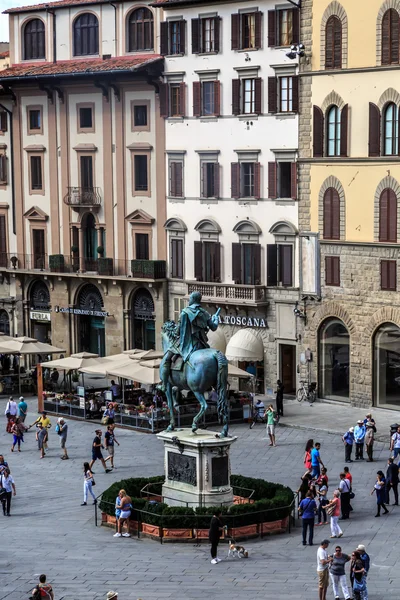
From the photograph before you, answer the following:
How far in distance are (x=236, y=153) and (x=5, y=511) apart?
2848cm

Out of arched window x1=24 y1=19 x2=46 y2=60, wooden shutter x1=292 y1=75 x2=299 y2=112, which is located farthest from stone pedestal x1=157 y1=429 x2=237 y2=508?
arched window x1=24 y1=19 x2=46 y2=60

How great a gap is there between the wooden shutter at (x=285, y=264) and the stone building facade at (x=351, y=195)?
1.37 m

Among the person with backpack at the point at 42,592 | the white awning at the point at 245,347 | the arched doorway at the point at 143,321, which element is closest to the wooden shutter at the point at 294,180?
the white awning at the point at 245,347

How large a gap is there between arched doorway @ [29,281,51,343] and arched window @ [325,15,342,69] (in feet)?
83.1

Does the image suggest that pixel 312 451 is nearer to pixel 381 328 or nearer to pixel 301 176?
pixel 381 328

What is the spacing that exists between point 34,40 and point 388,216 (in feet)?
94.4

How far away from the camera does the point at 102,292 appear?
7862 cm

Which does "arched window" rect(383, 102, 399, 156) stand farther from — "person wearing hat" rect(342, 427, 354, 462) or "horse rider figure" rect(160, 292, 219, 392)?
"horse rider figure" rect(160, 292, 219, 392)

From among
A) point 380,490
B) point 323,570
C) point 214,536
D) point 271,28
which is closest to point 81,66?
point 271,28

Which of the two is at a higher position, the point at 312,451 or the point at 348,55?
the point at 348,55

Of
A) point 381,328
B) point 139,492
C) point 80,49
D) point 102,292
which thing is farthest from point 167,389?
point 80,49

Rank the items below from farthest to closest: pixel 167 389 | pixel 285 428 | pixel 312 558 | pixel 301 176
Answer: pixel 301 176 < pixel 285 428 < pixel 167 389 < pixel 312 558

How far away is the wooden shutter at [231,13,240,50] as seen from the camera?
69312 millimetres

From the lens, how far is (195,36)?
71688 millimetres
